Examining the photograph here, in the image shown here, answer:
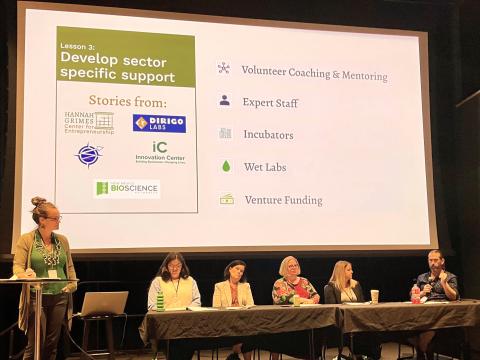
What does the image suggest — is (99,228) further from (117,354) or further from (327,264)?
(327,264)

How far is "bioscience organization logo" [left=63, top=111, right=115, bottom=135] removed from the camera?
449cm

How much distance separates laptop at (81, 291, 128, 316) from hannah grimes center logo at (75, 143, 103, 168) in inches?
40.6

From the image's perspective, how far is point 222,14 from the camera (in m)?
5.06

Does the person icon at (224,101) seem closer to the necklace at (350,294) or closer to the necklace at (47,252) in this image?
the necklace at (350,294)

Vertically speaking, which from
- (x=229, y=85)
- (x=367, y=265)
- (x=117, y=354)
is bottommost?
(x=117, y=354)

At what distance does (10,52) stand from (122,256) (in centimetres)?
183

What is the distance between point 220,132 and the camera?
190 inches

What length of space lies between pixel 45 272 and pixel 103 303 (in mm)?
861

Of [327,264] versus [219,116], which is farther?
[327,264]

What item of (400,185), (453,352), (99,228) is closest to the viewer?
(453,352)

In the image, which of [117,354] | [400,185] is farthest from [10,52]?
[400,185]

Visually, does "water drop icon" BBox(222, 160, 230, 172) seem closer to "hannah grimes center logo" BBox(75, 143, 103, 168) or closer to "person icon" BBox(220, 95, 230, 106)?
"person icon" BBox(220, 95, 230, 106)

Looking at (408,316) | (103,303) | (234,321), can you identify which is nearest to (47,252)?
(103,303)

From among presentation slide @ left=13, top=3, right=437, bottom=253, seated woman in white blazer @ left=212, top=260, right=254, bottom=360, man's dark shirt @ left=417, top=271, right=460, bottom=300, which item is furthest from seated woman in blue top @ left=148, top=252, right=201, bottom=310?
man's dark shirt @ left=417, top=271, right=460, bottom=300
